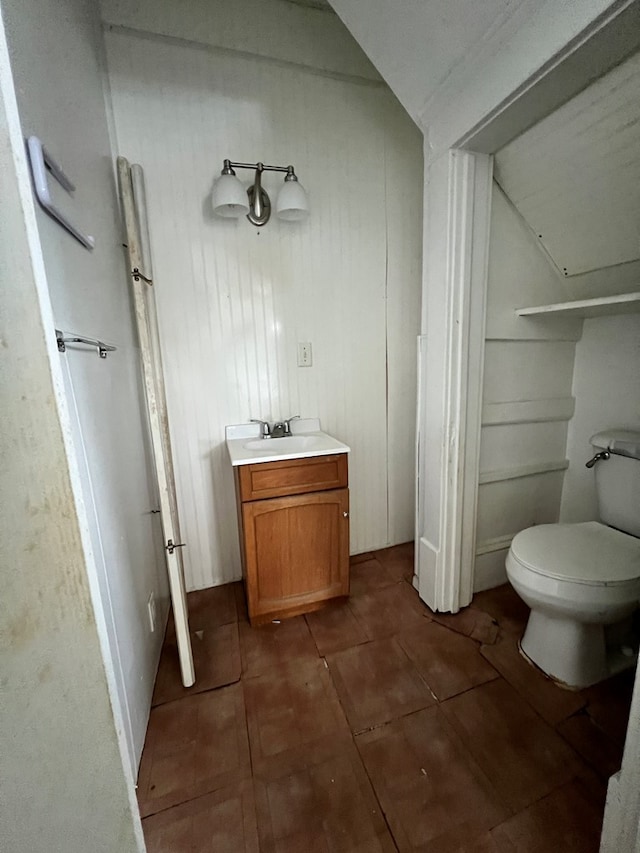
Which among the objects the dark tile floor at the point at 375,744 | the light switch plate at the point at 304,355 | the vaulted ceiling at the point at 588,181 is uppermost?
the vaulted ceiling at the point at 588,181

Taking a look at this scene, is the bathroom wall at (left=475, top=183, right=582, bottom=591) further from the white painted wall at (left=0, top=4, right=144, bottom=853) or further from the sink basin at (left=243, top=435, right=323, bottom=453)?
the white painted wall at (left=0, top=4, right=144, bottom=853)

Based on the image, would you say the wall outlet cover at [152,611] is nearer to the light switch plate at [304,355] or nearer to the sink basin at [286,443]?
the sink basin at [286,443]

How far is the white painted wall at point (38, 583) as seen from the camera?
408mm

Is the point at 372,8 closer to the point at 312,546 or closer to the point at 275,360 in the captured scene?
the point at 275,360

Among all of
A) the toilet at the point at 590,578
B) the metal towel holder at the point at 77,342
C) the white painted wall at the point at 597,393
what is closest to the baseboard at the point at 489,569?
the toilet at the point at 590,578

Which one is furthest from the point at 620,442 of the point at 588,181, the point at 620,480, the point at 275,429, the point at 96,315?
the point at 96,315

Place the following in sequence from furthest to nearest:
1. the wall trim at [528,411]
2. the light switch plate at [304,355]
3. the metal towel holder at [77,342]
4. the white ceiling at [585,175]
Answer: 1. the light switch plate at [304,355]
2. the wall trim at [528,411]
3. the white ceiling at [585,175]
4. the metal towel holder at [77,342]

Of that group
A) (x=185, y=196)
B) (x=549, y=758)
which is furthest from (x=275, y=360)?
(x=549, y=758)

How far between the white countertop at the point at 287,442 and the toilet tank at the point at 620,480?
1045 millimetres

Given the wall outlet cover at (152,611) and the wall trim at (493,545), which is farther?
the wall trim at (493,545)

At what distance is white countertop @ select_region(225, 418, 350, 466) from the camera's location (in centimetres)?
145

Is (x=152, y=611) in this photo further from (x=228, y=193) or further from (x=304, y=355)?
(x=228, y=193)

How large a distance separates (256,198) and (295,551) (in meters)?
1.58

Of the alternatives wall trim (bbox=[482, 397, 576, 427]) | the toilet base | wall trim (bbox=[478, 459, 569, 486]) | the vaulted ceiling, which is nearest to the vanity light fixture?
the vaulted ceiling
